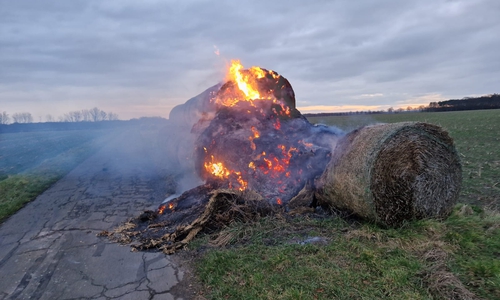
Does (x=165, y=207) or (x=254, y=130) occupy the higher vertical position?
(x=254, y=130)

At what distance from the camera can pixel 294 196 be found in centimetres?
752

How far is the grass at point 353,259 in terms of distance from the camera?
3.78 metres

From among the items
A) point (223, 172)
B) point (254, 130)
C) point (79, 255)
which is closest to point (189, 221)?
point (79, 255)

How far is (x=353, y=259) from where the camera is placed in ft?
14.8

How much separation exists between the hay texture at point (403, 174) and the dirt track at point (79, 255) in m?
3.37

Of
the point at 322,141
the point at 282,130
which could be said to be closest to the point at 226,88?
the point at 282,130

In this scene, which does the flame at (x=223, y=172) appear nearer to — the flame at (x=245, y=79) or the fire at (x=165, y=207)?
the fire at (x=165, y=207)

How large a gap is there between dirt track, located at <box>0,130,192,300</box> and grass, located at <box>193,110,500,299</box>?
0.81 m

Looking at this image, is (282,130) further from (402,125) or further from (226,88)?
(402,125)

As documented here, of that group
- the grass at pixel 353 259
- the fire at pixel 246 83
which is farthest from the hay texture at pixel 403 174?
the fire at pixel 246 83

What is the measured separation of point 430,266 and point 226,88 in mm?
8615

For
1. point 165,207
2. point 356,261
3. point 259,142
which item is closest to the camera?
point 356,261

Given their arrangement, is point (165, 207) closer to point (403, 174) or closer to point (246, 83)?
point (246, 83)

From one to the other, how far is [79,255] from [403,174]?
19.3 ft
